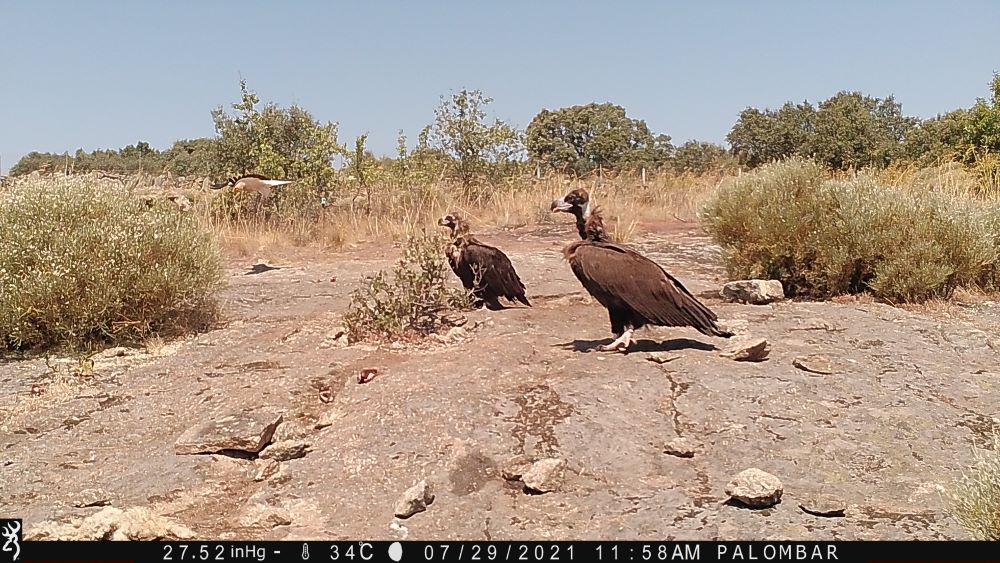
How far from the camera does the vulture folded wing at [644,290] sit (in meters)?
6.96

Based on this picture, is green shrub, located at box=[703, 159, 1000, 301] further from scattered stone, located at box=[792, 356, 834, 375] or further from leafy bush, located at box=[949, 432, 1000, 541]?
leafy bush, located at box=[949, 432, 1000, 541]

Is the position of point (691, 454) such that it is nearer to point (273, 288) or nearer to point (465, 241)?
point (465, 241)

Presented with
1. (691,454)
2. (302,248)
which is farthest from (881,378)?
(302,248)

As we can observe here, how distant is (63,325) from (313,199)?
997 centimetres

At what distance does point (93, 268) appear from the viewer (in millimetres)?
7762

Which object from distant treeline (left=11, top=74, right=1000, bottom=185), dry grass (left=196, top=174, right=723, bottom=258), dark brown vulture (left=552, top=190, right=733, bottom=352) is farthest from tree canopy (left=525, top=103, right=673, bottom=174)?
dark brown vulture (left=552, top=190, right=733, bottom=352)

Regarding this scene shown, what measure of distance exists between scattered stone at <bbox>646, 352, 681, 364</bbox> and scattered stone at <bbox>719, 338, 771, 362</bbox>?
0.40m

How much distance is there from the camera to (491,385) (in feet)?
20.0

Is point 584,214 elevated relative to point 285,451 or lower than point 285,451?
elevated

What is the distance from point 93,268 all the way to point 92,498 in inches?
141

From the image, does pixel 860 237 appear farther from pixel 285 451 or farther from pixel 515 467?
pixel 285 451

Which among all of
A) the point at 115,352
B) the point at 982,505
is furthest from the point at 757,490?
the point at 115,352
